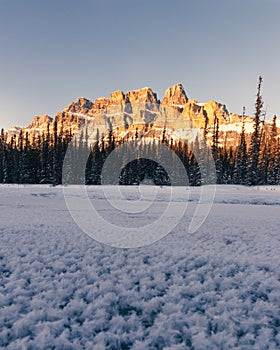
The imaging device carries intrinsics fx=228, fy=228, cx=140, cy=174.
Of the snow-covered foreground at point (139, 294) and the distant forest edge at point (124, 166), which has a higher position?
the distant forest edge at point (124, 166)

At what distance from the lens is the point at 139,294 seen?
14.1 feet

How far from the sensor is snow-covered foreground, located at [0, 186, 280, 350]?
3.27 m

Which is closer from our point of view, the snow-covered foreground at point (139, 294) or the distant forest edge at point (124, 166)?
the snow-covered foreground at point (139, 294)

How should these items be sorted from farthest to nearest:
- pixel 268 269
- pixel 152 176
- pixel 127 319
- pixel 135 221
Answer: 1. pixel 152 176
2. pixel 135 221
3. pixel 268 269
4. pixel 127 319

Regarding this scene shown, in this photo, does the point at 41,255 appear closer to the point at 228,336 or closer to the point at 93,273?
the point at 93,273

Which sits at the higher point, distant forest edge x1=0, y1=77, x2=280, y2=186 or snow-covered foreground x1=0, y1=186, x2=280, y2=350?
distant forest edge x1=0, y1=77, x2=280, y2=186

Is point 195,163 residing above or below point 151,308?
above

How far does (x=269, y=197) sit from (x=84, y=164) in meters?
45.1

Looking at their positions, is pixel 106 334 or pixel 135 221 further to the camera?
pixel 135 221

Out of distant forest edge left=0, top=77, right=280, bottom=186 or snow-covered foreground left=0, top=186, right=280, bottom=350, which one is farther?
distant forest edge left=0, top=77, right=280, bottom=186

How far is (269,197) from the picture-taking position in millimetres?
20578

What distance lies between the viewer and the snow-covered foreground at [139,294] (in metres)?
3.27

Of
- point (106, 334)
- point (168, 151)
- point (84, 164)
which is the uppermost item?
point (168, 151)

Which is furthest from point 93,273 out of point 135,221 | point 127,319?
point 135,221
